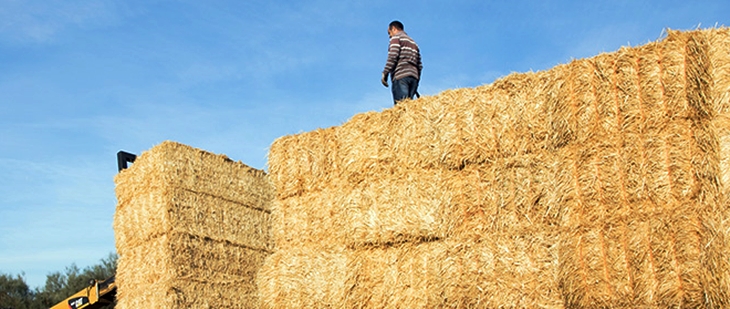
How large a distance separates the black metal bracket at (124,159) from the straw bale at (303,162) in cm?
498

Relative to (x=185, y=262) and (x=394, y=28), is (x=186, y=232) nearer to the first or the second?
(x=185, y=262)

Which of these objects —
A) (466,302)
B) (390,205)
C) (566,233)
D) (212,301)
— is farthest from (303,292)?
(212,301)

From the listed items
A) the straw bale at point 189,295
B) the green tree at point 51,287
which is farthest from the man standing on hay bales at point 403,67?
the green tree at point 51,287

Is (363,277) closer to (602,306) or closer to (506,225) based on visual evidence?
(506,225)

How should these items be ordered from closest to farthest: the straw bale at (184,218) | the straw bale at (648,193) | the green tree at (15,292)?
the straw bale at (648,193) < the straw bale at (184,218) < the green tree at (15,292)

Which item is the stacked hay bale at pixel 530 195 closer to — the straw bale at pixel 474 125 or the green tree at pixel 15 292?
the straw bale at pixel 474 125

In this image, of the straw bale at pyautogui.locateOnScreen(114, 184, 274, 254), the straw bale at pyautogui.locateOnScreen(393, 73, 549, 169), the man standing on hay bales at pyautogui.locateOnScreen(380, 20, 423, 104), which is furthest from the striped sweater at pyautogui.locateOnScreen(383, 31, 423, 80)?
the straw bale at pyautogui.locateOnScreen(114, 184, 274, 254)

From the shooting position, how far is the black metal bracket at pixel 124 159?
552 inches

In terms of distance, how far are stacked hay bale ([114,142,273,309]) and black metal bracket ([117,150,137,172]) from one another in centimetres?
31

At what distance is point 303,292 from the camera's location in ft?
29.9

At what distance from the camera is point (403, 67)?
1123 cm

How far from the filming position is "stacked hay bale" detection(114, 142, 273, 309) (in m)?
12.4

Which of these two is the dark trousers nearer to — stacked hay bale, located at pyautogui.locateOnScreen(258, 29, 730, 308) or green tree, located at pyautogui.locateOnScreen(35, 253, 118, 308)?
stacked hay bale, located at pyautogui.locateOnScreen(258, 29, 730, 308)

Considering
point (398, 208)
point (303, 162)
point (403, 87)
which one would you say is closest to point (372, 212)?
point (398, 208)
